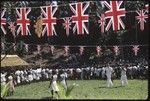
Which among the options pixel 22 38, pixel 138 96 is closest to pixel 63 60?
pixel 22 38

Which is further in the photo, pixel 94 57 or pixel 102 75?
pixel 94 57

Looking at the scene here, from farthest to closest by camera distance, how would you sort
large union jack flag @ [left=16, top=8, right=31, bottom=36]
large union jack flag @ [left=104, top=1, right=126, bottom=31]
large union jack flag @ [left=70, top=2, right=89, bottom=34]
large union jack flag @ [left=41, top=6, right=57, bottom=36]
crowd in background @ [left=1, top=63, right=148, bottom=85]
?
crowd in background @ [left=1, top=63, right=148, bottom=85] → large union jack flag @ [left=16, top=8, right=31, bottom=36] → large union jack flag @ [left=41, top=6, right=57, bottom=36] → large union jack flag @ [left=70, top=2, right=89, bottom=34] → large union jack flag @ [left=104, top=1, right=126, bottom=31]

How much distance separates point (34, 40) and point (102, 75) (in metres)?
21.3

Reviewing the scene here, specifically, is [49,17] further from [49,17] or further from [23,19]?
[23,19]

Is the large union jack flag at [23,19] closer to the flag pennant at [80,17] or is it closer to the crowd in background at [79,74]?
the flag pennant at [80,17]

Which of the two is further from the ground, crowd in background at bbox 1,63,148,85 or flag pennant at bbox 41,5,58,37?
flag pennant at bbox 41,5,58,37

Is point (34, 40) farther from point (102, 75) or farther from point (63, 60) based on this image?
point (102, 75)

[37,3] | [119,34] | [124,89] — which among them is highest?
[37,3]

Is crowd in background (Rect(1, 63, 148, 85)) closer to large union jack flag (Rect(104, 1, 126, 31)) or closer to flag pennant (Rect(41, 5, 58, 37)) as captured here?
flag pennant (Rect(41, 5, 58, 37))

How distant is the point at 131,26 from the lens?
49.1m

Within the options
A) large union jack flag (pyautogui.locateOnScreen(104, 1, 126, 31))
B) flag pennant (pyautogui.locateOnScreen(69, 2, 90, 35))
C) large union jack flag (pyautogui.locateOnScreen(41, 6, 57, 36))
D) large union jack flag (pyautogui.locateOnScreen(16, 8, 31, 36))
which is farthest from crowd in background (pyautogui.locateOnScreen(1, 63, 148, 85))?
large union jack flag (pyautogui.locateOnScreen(104, 1, 126, 31))

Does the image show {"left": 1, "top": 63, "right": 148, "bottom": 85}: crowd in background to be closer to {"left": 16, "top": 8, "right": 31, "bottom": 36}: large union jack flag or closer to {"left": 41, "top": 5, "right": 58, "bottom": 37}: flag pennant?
{"left": 16, "top": 8, "right": 31, "bottom": 36}: large union jack flag

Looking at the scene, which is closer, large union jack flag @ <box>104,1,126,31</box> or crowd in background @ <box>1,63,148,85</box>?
large union jack flag @ <box>104,1,126,31</box>

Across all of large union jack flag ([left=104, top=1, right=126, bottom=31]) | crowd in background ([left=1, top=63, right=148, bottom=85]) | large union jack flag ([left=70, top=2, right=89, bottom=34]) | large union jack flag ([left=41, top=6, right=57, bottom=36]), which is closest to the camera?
large union jack flag ([left=104, top=1, right=126, bottom=31])
